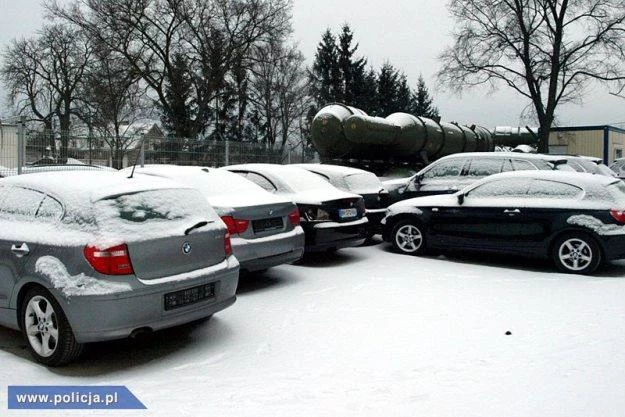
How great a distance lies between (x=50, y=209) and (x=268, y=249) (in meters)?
2.70

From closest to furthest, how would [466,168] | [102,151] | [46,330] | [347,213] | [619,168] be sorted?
[46,330]
[347,213]
[466,168]
[102,151]
[619,168]

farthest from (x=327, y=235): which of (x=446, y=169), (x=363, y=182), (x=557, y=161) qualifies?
(x=557, y=161)

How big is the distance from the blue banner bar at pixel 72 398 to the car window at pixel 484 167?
8.07 m

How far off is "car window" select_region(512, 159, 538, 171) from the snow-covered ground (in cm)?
315

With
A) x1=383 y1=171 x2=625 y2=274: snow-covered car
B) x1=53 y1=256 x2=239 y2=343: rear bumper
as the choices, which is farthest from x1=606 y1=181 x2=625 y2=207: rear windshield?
x1=53 y1=256 x2=239 y2=343: rear bumper

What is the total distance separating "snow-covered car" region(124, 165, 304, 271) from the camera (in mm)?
6688

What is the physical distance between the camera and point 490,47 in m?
29.7

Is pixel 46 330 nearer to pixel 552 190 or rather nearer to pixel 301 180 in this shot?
pixel 301 180

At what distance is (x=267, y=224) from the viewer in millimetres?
7016

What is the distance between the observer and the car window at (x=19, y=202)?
4.96 m

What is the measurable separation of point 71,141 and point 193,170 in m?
4.77

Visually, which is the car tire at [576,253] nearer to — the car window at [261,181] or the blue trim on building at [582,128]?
the car window at [261,181]

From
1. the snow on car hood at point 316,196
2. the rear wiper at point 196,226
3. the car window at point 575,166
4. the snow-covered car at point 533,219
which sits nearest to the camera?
the rear wiper at point 196,226

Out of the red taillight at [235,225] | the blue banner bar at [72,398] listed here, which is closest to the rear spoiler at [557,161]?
the red taillight at [235,225]
